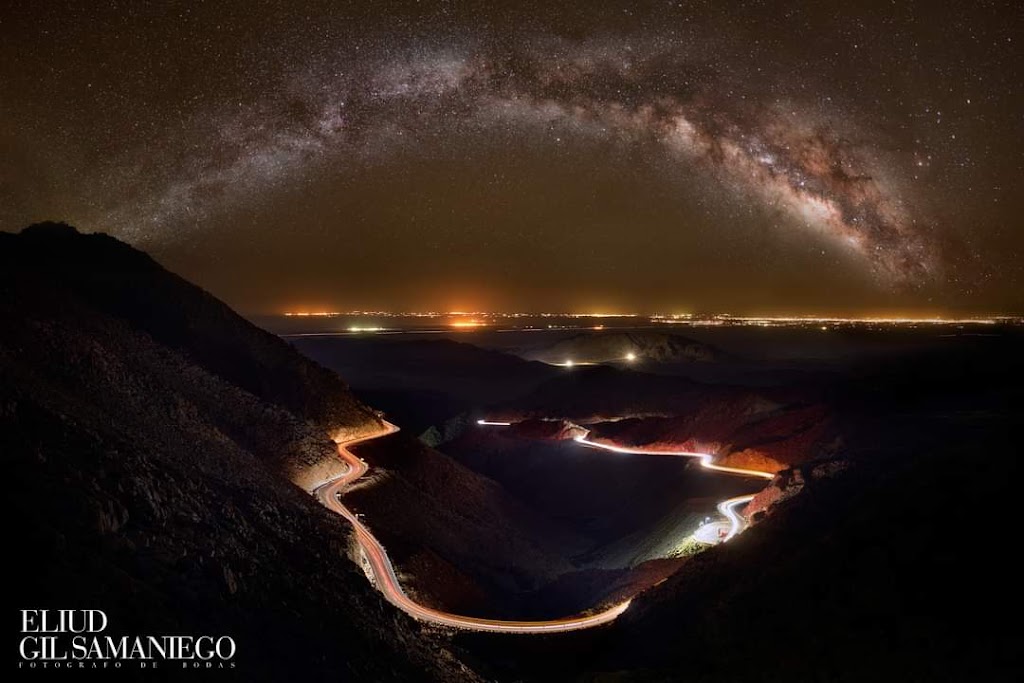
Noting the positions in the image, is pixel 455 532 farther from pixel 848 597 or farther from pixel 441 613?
pixel 848 597

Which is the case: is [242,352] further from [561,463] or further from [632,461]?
[632,461]

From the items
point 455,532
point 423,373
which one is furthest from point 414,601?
point 423,373

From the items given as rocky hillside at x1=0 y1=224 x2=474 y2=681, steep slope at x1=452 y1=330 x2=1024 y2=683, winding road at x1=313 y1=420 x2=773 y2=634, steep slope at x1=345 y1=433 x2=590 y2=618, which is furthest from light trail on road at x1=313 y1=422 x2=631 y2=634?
rocky hillside at x1=0 y1=224 x2=474 y2=681

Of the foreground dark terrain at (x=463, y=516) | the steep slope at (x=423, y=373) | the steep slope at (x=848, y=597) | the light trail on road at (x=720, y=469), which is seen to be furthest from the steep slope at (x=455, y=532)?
the steep slope at (x=423, y=373)

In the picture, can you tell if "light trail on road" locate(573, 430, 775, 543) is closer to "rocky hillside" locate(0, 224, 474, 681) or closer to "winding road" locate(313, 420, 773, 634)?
"winding road" locate(313, 420, 773, 634)

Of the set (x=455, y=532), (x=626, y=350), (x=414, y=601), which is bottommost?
(x=414, y=601)

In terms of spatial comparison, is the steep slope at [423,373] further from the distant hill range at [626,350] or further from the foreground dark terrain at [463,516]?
the foreground dark terrain at [463,516]
